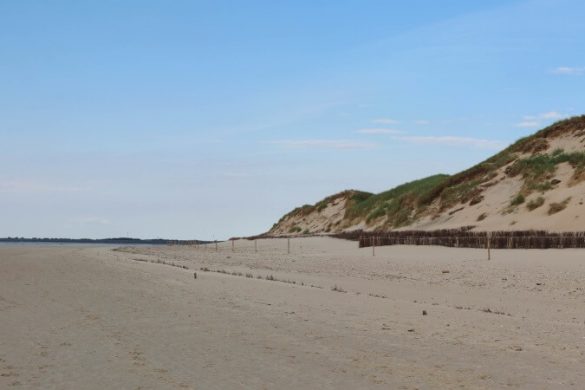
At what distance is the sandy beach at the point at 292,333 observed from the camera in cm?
829

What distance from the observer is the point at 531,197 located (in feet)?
165

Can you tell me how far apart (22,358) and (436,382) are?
5.12m

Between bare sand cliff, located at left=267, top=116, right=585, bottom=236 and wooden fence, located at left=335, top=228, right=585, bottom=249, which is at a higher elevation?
bare sand cliff, located at left=267, top=116, right=585, bottom=236

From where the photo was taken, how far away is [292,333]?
11.6 metres

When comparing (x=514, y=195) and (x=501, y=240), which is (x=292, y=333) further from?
(x=514, y=195)

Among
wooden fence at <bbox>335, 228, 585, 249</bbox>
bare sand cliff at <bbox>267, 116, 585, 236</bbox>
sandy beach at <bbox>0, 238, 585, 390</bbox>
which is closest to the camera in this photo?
sandy beach at <bbox>0, 238, 585, 390</bbox>

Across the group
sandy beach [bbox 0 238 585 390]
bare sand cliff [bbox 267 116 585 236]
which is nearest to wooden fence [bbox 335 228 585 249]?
bare sand cliff [bbox 267 116 585 236]

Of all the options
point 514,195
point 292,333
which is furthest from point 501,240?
point 292,333

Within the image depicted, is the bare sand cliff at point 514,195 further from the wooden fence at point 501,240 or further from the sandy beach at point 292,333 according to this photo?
the sandy beach at point 292,333

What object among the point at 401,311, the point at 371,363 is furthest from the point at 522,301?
the point at 371,363

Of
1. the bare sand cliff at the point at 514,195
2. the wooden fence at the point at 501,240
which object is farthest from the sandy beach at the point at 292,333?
the bare sand cliff at the point at 514,195

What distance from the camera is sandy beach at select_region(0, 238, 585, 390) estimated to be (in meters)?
8.29

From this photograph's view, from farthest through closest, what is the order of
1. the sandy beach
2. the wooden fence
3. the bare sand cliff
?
the bare sand cliff → the wooden fence → the sandy beach

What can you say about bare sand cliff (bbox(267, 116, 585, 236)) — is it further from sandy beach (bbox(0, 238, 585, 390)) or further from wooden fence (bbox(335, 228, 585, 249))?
sandy beach (bbox(0, 238, 585, 390))
